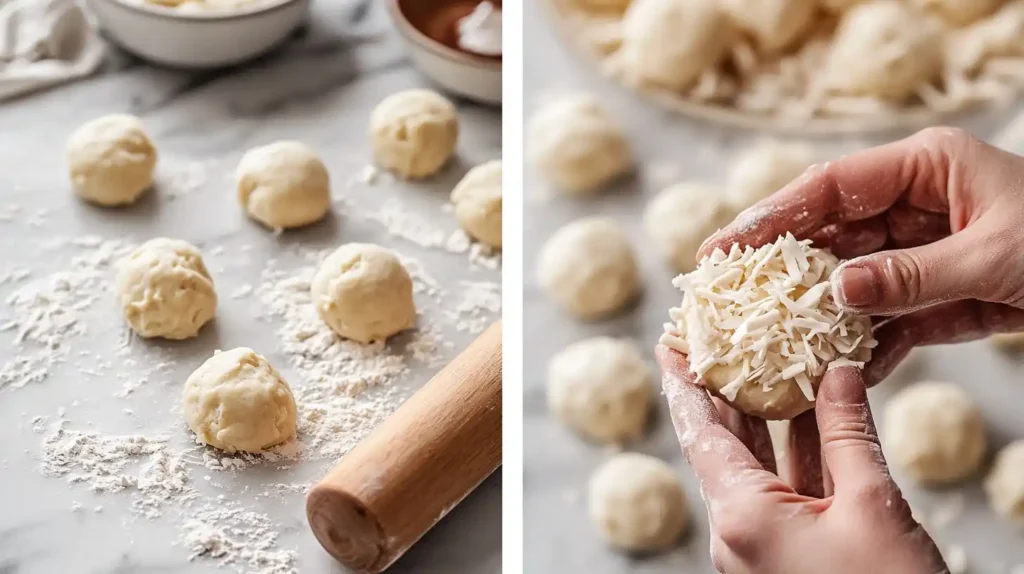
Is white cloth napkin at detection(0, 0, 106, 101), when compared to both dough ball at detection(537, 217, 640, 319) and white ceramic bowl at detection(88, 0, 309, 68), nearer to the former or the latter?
white ceramic bowl at detection(88, 0, 309, 68)

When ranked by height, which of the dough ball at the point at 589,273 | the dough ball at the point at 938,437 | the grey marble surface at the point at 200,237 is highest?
the dough ball at the point at 589,273

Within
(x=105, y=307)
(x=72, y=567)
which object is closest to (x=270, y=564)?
(x=72, y=567)

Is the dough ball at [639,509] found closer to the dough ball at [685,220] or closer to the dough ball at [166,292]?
the dough ball at [685,220]

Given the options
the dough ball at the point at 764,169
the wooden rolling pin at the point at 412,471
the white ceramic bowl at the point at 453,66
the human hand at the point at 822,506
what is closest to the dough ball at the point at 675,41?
the dough ball at the point at 764,169

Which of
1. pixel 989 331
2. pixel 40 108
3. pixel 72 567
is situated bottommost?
pixel 72 567

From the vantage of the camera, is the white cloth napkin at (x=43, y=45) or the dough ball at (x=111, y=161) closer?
the dough ball at (x=111, y=161)

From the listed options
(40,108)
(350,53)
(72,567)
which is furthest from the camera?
(350,53)

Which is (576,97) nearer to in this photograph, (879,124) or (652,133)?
(652,133)

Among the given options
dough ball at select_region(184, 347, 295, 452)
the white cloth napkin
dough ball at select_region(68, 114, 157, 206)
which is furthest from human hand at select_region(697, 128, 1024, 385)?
the white cloth napkin
